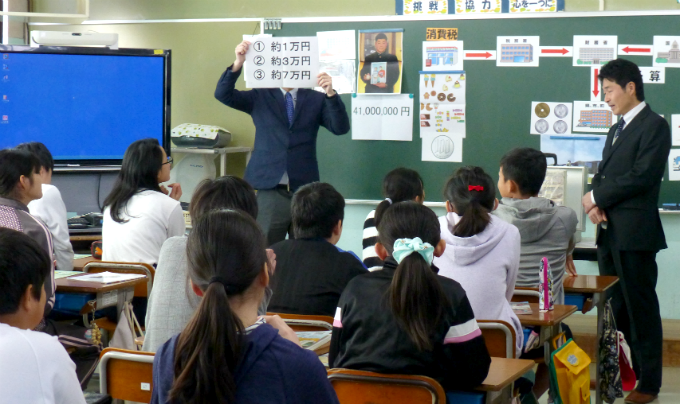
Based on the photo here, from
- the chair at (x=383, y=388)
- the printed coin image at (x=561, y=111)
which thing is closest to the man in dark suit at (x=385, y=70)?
the printed coin image at (x=561, y=111)

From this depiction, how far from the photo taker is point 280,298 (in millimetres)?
2541

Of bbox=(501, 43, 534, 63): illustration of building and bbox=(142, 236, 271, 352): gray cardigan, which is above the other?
bbox=(501, 43, 534, 63): illustration of building

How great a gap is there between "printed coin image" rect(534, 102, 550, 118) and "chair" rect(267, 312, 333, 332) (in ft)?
9.02

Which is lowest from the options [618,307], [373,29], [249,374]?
[618,307]

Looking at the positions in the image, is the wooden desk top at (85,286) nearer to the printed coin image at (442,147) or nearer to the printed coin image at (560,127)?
the printed coin image at (442,147)

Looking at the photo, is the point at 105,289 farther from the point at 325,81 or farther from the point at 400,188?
the point at 325,81

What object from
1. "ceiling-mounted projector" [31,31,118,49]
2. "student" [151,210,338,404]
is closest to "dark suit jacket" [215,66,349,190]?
"ceiling-mounted projector" [31,31,118,49]

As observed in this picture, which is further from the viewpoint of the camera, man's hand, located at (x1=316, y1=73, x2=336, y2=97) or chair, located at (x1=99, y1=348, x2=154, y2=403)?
man's hand, located at (x1=316, y1=73, x2=336, y2=97)

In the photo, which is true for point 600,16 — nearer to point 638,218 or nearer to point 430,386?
point 638,218

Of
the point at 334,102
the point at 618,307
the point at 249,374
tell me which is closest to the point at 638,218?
the point at 618,307

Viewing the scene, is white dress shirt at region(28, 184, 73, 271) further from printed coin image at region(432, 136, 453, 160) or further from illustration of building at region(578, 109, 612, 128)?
illustration of building at region(578, 109, 612, 128)

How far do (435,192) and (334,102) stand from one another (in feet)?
3.53

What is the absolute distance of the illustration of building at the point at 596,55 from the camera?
14.5 feet

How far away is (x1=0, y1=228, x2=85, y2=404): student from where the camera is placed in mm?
1356
